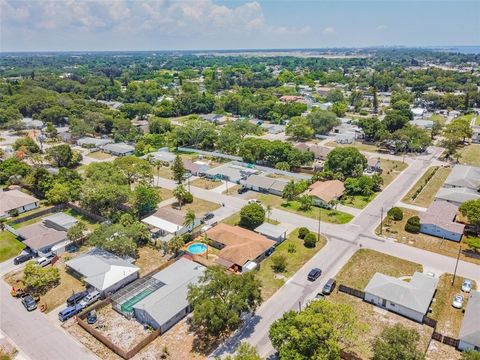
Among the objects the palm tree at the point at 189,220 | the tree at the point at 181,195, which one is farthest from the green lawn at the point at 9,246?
the tree at the point at 181,195

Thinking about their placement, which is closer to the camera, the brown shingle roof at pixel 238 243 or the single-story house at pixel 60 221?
the brown shingle roof at pixel 238 243

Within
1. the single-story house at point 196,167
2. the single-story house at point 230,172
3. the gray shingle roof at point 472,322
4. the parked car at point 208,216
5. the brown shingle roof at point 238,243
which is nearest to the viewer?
the gray shingle roof at point 472,322

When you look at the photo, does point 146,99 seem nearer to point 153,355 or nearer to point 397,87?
point 397,87

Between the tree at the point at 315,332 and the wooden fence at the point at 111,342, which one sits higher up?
the tree at the point at 315,332

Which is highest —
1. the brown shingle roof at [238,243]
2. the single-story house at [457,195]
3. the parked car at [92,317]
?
the single-story house at [457,195]

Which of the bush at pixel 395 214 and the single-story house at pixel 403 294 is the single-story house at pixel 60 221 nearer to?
the single-story house at pixel 403 294

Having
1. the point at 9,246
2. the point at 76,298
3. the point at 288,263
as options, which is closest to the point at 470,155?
the point at 288,263
